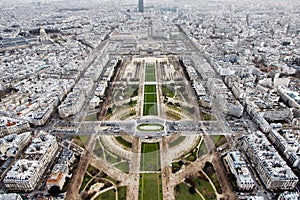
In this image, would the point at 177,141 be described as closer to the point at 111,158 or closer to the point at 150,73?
the point at 111,158

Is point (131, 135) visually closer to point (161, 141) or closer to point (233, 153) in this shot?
point (161, 141)

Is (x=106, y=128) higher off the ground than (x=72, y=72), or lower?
lower

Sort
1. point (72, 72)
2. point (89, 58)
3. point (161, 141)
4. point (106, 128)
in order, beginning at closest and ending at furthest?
point (161, 141)
point (106, 128)
point (72, 72)
point (89, 58)

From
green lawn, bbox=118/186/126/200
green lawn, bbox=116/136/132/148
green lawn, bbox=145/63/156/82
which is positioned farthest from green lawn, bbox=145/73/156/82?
green lawn, bbox=118/186/126/200

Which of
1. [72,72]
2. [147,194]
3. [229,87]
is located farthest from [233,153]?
[72,72]

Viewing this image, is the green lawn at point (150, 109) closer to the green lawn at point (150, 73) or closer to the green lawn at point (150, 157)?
the green lawn at point (150, 157)

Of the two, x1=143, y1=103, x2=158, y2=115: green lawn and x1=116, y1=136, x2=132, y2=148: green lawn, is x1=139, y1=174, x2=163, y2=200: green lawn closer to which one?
x1=116, y1=136, x2=132, y2=148: green lawn

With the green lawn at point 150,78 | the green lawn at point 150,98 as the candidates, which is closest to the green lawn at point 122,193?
the green lawn at point 150,98
